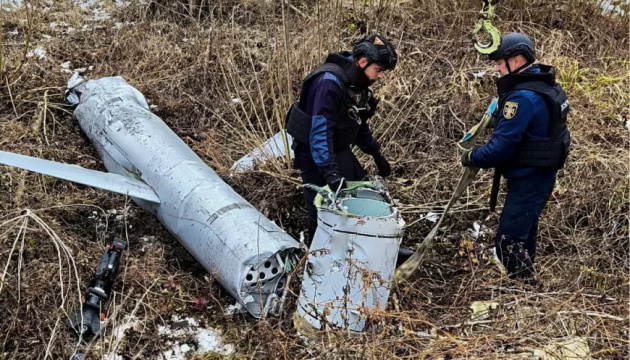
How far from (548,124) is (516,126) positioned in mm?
213

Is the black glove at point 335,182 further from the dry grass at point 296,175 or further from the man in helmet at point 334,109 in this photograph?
the dry grass at point 296,175

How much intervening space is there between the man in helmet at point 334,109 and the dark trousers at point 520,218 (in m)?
1.03

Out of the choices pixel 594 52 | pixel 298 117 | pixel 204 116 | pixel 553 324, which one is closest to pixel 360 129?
pixel 298 117

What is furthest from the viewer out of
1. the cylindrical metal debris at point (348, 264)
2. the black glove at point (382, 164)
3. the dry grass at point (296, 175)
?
the black glove at point (382, 164)

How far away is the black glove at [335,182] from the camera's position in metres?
3.06

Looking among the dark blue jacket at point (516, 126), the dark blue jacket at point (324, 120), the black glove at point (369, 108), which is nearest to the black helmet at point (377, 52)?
the dark blue jacket at point (324, 120)

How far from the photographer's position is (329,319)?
2961 mm

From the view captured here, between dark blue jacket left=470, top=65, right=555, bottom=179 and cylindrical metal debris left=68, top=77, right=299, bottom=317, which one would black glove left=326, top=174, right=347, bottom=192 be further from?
dark blue jacket left=470, top=65, right=555, bottom=179

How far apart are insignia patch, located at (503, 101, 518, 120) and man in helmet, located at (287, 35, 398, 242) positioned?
68 cm

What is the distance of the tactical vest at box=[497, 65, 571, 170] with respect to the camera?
3266 mm

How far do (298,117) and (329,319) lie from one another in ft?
3.99

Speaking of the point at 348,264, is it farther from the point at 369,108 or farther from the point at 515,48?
the point at 515,48

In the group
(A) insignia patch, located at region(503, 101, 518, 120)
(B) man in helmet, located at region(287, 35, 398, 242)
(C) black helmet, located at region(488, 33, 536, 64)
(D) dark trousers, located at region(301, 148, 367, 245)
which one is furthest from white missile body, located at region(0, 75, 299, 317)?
(C) black helmet, located at region(488, 33, 536, 64)

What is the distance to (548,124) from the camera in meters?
3.32
